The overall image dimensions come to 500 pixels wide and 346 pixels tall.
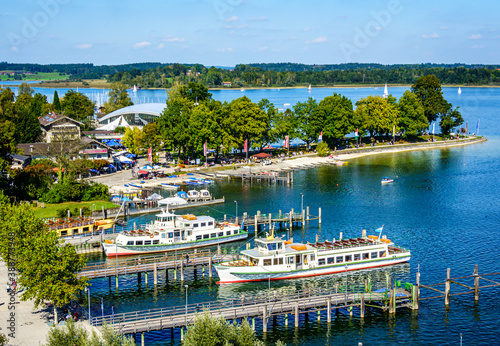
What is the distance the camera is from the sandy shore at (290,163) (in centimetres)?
11394

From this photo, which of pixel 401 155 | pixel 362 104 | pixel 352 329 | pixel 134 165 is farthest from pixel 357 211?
pixel 362 104

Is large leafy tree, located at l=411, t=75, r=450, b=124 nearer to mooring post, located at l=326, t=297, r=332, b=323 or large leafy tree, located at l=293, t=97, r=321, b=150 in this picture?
large leafy tree, located at l=293, t=97, r=321, b=150

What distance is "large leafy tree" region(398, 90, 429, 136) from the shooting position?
6663 inches

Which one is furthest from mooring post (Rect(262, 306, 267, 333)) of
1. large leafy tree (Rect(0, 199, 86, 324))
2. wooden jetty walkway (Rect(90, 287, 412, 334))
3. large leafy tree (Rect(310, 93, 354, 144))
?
large leafy tree (Rect(310, 93, 354, 144))

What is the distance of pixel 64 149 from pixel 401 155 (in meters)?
92.8

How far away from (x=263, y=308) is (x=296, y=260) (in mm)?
12771

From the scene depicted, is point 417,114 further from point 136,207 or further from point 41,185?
point 41,185

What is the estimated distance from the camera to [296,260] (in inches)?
2515

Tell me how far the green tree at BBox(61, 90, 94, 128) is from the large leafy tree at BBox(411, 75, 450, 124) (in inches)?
4185

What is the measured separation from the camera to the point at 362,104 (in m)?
168

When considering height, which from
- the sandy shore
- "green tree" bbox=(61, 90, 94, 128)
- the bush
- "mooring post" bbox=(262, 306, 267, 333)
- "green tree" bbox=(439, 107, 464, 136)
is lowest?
"mooring post" bbox=(262, 306, 267, 333)

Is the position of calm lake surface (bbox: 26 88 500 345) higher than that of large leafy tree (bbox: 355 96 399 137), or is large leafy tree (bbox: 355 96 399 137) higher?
large leafy tree (bbox: 355 96 399 137)

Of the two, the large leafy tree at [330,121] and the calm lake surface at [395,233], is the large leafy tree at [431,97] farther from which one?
the large leafy tree at [330,121]


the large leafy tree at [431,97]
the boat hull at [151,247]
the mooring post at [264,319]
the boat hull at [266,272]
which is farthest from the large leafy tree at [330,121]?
the mooring post at [264,319]
